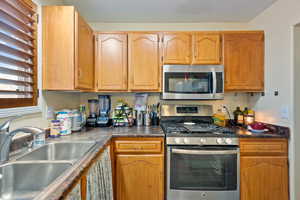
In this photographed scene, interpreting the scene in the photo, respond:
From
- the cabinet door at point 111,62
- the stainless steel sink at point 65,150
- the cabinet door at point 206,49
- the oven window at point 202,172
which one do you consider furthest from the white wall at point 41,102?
the cabinet door at point 206,49

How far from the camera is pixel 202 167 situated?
1867 millimetres

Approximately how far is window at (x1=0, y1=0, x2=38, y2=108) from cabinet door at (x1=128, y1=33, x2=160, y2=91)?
3.41 ft

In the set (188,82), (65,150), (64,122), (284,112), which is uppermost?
(188,82)

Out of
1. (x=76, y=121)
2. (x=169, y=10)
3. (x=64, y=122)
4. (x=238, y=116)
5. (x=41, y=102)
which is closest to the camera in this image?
(x=41, y=102)

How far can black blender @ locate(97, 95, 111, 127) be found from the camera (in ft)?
7.66

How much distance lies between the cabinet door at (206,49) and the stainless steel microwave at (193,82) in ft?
0.29

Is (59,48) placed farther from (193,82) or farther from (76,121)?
(193,82)

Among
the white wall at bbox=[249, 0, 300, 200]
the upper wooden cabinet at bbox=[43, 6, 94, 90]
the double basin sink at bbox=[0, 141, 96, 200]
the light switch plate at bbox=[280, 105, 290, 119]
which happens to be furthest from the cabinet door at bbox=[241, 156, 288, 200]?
the upper wooden cabinet at bbox=[43, 6, 94, 90]

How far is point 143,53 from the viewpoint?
2.25 meters

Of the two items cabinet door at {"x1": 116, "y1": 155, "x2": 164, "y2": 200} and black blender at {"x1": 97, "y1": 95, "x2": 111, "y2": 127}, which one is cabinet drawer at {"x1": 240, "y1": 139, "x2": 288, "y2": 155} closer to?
cabinet door at {"x1": 116, "y1": 155, "x2": 164, "y2": 200}

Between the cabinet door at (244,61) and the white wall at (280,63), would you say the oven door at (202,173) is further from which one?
the cabinet door at (244,61)

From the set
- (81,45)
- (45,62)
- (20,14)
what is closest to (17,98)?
(45,62)

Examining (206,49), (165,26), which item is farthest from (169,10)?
(206,49)

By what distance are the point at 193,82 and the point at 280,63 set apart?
0.93 m
